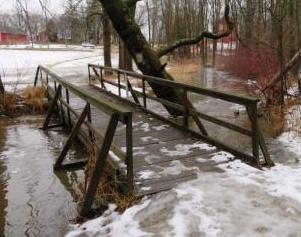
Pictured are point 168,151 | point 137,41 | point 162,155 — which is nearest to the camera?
point 162,155

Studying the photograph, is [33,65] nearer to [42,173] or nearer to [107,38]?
[107,38]

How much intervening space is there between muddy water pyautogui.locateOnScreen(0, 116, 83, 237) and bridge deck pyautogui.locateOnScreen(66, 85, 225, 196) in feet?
3.94

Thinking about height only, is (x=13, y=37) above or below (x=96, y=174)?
above

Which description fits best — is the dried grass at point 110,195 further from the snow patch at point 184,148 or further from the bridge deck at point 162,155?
the snow patch at point 184,148

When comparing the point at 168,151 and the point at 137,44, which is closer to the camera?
the point at 168,151

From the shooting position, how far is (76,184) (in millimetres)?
7449

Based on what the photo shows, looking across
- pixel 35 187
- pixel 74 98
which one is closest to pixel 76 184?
pixel 35 187

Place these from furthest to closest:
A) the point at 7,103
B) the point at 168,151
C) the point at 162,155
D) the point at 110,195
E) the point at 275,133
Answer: the point at 7,103 → the point at 275,133 → the point at 168,151 → the point at 162,155 → the point at 110,195

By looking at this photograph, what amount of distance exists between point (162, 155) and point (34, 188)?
2375 millimetres

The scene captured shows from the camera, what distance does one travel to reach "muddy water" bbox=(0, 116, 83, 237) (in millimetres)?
5879

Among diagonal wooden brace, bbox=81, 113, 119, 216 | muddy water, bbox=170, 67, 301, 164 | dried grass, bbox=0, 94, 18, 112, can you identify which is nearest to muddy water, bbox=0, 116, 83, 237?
diagonal wooden brace, bbox=81, 113, 119, 216

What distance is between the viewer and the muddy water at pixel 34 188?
5.88 meters

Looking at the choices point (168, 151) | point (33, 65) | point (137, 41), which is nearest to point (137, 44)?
point (137, 41)

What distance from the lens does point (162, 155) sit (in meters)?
6.95
